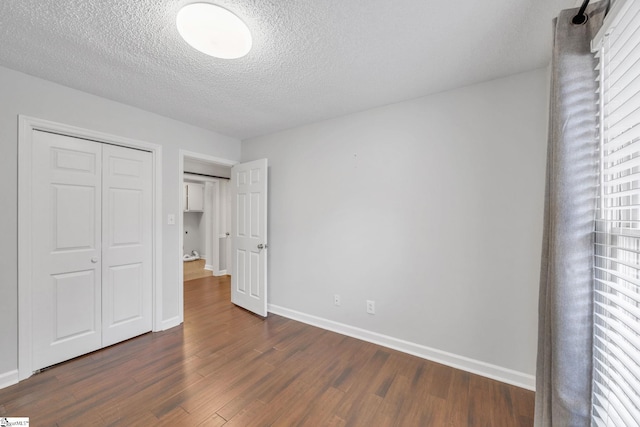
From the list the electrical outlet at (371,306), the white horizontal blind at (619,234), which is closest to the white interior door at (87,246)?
the electrical outlet at (371,306)

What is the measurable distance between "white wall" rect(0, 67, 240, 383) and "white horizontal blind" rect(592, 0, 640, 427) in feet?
11.2

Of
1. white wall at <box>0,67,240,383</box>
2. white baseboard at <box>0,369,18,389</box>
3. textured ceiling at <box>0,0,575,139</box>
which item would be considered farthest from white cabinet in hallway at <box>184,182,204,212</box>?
white baseboard at <box>0,369,18,389</box>

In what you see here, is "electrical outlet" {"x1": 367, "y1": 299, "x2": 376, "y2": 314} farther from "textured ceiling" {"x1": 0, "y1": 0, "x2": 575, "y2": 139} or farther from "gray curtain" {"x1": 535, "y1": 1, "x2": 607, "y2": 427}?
"textured ceiling" {"x1": 0, "y1": 0, "x2": 575, "y2": 139}

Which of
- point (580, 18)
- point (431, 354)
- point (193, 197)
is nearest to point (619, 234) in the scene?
point (580, 18)

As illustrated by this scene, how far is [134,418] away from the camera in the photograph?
5.19 feet

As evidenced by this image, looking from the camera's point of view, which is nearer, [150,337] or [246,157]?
[150,337]

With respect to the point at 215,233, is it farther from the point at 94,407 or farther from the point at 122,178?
the point at 94,407

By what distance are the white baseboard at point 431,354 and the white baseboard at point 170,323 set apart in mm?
1347

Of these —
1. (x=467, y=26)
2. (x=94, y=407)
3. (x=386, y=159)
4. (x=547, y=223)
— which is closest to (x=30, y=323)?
(x=94, y=407)

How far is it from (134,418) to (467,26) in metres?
3.17

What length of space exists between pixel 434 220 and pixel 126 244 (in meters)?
3.07

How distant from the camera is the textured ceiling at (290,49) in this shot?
1.34 meters

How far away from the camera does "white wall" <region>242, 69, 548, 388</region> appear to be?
Result: 190 centimetres

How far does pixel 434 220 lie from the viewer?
7.34ft
